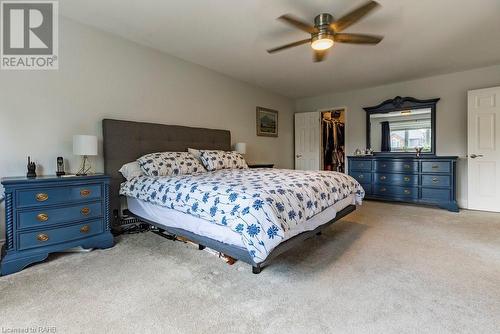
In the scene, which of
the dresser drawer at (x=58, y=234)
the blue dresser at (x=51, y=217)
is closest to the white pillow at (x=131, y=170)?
the blue dresser at (x=51, y=217)

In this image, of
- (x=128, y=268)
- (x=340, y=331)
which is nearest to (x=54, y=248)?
(x=128, y=268)

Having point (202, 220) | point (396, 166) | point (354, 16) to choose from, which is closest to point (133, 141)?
point (202, 220)

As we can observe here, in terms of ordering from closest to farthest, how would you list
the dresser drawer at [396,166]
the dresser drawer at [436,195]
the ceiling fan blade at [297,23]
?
the ceiling fan blade at [297,23] < the dresser drawer at [436,195] < the dresser drawer at [396,166]

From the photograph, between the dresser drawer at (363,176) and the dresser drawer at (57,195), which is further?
the dresser drawer at (363,176)

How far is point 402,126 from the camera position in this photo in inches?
193

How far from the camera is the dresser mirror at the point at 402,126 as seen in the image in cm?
461

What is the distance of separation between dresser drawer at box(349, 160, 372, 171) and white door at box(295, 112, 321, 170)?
0.96m

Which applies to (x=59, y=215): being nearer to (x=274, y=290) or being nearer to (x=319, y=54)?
(x=274, y=290)

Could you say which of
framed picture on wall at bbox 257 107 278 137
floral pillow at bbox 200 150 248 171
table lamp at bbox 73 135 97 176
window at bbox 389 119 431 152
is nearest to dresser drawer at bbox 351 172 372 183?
window at bbox 389 119 431 152

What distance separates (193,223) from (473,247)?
274 centimetres

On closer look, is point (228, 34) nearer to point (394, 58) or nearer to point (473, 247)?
point (394, 58)

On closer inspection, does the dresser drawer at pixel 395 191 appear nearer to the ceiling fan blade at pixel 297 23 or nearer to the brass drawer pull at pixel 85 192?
the ceiling fan blade at pixel 297 23

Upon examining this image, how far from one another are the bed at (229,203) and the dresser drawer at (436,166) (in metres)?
1.91

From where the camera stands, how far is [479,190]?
4008 mm
